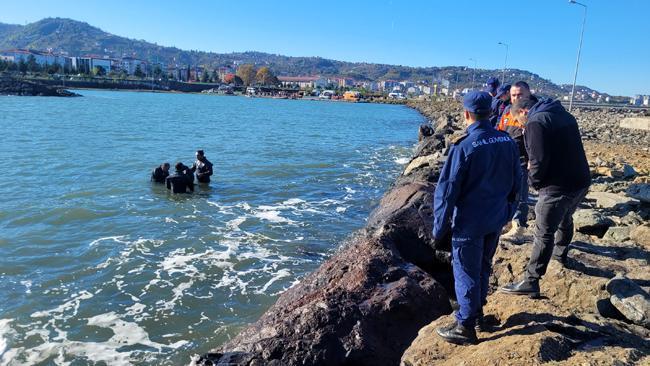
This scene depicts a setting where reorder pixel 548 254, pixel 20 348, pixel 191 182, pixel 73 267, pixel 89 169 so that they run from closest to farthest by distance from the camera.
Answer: pixel 548 254, pixel 20 348, pixel 73 267, pixel 191 182, pixel 89 169

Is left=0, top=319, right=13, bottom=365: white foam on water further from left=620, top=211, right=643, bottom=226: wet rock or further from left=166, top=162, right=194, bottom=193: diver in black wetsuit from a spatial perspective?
left=620, top=211, right=643, bottom=226: wet rock

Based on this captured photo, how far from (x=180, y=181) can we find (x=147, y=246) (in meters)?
4.86

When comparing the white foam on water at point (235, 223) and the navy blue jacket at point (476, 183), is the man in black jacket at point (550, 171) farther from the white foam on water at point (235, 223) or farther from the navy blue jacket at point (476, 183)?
the white foam on water at point (235, 223)

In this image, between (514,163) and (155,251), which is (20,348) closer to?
(155,251)

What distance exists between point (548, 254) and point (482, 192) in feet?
5.08

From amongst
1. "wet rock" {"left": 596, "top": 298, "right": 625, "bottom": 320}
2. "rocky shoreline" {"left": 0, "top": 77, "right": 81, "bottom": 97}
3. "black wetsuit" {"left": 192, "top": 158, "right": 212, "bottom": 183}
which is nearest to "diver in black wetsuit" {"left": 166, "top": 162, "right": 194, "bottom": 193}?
"black wetsuit" {"left": 192, "top": 158, "right": 212, "bottom": 183}

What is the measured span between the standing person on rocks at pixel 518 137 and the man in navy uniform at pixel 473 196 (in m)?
1.96

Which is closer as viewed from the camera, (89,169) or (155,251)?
(155,251)

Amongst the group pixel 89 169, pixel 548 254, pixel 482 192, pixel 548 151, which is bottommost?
pixel 89 169

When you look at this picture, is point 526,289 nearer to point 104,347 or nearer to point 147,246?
point 104,347

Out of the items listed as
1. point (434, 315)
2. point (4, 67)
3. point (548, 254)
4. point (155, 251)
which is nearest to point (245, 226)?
point (155, 251)

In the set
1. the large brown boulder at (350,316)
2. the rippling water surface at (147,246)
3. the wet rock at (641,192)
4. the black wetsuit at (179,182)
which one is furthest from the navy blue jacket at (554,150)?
the black wetsuit at (179,182)

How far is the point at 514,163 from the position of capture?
12.8ft

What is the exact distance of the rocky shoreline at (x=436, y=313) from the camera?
12.1 feet
